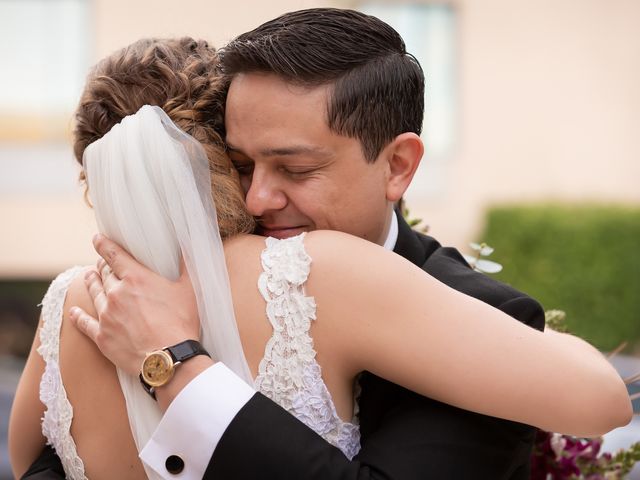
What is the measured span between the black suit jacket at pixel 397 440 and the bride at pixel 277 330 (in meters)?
0.08

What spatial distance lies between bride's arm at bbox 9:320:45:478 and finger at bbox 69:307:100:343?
0.29 meters

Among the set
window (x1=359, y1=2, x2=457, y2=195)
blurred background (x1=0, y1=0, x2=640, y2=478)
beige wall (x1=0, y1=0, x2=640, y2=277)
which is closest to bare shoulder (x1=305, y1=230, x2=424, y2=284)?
blurred background (x1=0, y1=0, x2=640, y2=478)

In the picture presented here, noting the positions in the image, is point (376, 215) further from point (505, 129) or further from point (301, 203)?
point (505, 129)

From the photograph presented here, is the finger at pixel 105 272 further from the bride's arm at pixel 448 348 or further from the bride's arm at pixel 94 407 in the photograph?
the bride's arm at pixel 448 348

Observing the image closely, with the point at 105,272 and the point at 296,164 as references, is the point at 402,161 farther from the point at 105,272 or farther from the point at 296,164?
the point at 105,272

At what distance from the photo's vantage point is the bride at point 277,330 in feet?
7.14

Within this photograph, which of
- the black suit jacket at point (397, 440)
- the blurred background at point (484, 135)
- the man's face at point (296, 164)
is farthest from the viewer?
the blurred background at point (484, 135)

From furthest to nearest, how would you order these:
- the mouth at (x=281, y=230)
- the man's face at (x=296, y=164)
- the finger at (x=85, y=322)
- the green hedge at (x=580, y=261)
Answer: the green hedge at (x=580, y=261), the mouth at (x=281, y=230), the man's face at (x=296, y=164), the finger at (x=85, y=322)

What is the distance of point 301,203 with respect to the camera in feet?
8.50

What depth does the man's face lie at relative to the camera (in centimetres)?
249

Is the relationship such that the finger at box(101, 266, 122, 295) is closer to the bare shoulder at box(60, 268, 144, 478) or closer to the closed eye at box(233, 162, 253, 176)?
the bare shoulder at box(60, 268, 144, 478)

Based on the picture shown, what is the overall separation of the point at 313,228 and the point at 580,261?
1122 centimetres

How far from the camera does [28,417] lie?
280 cm

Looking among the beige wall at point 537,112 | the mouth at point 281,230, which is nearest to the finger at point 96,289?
the mouth at point 281,230
